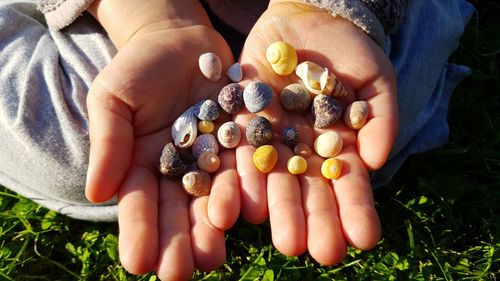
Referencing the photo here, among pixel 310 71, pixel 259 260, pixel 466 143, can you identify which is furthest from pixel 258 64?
pixel 466 143

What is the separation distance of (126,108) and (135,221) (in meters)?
0.39

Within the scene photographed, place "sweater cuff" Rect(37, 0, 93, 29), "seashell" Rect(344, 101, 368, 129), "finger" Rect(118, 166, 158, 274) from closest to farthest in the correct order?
1. "finger" Rect(118, 166, 158, 274)
2. "seashell" Rect(344, 101, 368, 129)
3. "sweater cuff" Rect(37, 0, 93, 29)

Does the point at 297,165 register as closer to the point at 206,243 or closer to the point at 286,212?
the point at 286,212

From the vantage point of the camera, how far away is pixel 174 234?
1.76m

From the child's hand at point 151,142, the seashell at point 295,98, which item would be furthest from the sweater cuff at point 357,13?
the child's hand at point 151,142

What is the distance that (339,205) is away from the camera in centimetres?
183

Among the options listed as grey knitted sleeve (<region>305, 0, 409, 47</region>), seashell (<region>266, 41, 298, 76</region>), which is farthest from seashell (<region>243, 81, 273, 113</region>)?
grey knitted sleeve (<region>305, 0, 409, 47</region>)

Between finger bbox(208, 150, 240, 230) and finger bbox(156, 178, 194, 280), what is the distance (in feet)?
0.31

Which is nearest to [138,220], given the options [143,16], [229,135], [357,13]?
[229,135]

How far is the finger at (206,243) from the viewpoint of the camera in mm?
1741

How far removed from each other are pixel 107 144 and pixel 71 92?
68cm

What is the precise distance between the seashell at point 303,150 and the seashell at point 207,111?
1.01 ft

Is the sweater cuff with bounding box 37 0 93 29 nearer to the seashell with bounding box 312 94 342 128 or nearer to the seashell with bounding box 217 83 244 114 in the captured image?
the seashell with bounding box 217 83 244 114

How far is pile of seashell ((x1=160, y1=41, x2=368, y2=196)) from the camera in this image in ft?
6.28
